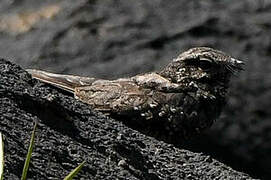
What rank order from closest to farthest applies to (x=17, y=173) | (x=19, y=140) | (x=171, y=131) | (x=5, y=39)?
(x=17, y=173) < (x=19, y=140) < (x=171, y=131) < (x=5, y=39)

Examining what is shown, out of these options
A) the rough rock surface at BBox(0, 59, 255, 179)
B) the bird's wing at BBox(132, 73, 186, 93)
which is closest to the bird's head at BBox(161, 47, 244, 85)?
the bird's wing at BBox(132, 73, 186, 93)

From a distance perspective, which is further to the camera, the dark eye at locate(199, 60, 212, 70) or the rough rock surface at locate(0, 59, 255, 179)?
the dark eye at locate(199, 60, 212, 70)

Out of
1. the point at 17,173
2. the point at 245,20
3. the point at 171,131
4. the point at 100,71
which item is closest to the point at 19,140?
the point at 17,173

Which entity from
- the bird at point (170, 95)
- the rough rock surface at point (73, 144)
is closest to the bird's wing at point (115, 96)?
the bird at point (170, 95)

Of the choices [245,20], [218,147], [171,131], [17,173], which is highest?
[245,20]

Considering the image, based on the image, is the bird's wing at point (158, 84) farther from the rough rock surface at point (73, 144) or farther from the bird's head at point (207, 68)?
the rough rock surface at point (73, 144)

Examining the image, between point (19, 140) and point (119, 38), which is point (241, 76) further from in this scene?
point (19, 140)

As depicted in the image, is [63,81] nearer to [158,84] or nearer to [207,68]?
[158,84]

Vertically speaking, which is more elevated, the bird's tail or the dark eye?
the dark eye

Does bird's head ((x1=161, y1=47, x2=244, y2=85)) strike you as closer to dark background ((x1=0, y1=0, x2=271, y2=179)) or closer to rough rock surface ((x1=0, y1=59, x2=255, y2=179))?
dark background ((x1=0, y1=0, x2=271, y2=179))
